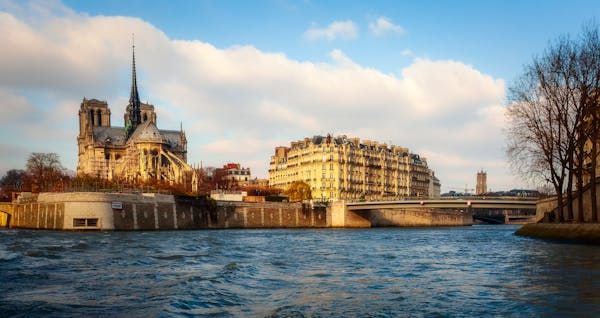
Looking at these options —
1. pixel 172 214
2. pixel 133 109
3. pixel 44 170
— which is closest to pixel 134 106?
pixel 133 109

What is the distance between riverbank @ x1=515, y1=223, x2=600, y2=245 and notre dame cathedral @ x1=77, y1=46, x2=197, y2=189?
8775 cm

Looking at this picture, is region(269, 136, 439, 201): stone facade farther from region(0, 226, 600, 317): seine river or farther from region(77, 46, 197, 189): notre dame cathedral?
region(0, 226, 600, 317): seine river

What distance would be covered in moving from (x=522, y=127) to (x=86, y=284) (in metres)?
35.5

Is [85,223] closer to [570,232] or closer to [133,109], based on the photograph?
[570,232]

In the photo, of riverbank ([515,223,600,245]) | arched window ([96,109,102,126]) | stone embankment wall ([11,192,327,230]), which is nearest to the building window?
stone embankment wall ([11,192,327,230])

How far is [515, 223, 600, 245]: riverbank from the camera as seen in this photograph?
38250 millimetres

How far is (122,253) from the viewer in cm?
3400

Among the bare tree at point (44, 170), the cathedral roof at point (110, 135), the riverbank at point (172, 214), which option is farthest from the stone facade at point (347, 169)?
the bare tree at point (44, 170)

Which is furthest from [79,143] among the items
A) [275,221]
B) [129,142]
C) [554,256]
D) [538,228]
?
[554,256]

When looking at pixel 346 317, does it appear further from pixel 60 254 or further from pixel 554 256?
pixel 60 254

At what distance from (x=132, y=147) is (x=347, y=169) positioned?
53.7 meters

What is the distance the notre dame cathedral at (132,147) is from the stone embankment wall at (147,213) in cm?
3246

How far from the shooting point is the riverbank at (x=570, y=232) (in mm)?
38250

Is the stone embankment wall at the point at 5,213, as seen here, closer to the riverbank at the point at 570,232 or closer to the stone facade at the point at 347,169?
the stone facade at the point at 347,169
